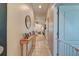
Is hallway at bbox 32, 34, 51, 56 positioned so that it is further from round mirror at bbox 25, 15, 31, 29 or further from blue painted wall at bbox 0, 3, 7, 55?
blue painted wall at bbox 0, 3, 7, 55

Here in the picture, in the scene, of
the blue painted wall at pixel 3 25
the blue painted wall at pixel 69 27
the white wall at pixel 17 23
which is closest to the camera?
the blue painted wall at pixel 3 25

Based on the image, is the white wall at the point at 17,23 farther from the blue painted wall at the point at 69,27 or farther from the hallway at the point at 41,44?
the blue painted wall at the point at 69,27

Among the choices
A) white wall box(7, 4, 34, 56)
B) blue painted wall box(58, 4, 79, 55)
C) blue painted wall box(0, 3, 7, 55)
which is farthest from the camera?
blue painted wall box(58, 4, 79, 55)

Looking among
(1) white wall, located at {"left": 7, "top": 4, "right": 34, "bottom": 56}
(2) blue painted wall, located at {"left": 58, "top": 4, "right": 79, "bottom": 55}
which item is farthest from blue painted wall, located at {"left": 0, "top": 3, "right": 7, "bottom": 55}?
(2) blue painted wall, located at {"left": 58, "top": 4, "right": 79, "bottom": 55}

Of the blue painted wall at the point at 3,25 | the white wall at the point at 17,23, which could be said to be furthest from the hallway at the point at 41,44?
the blue painted wall at the point at 3,25

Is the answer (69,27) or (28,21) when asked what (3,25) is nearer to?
(28,21)

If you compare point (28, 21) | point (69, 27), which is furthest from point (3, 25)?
point (69, 27)

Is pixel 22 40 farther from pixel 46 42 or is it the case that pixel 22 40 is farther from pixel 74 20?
pixel 74 20

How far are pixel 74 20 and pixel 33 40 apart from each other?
60 cm

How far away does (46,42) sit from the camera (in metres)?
1.97

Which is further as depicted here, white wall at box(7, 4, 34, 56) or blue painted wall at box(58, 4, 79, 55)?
blue painted wall at box(58, 4, 79, 55)

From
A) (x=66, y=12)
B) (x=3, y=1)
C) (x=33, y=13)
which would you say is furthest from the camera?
(x=66, y=12)

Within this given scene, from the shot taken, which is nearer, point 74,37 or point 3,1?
point 3,1

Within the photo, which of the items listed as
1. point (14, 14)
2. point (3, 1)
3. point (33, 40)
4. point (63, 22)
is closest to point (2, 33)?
point (3, 1)
